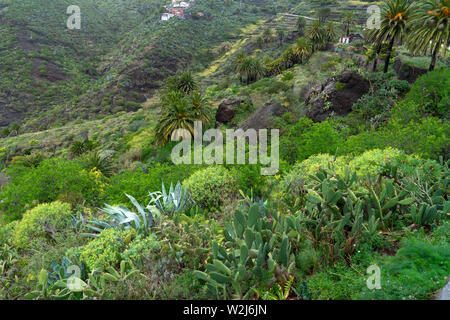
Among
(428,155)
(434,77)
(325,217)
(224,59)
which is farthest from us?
(224,59)

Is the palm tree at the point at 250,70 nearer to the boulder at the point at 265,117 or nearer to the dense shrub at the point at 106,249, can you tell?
the boulder at the point at 265,117

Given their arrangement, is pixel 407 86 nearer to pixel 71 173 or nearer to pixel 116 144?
pixel 71 173

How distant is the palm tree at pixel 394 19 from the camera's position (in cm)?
2170

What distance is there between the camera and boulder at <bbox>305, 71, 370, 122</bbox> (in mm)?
21594

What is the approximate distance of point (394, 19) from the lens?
22.0m

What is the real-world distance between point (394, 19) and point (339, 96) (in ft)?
25.8

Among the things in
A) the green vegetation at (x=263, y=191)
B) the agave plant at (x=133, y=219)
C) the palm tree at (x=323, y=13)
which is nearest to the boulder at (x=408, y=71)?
the green vegetation at (x=263, y=191)

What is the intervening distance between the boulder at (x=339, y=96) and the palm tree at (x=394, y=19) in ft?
14.7

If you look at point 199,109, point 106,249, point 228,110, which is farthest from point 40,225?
point 228,110

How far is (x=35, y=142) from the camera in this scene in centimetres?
3994

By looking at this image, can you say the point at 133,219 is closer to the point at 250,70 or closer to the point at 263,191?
the point at 263,191

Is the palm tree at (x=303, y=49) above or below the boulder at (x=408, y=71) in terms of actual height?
above
